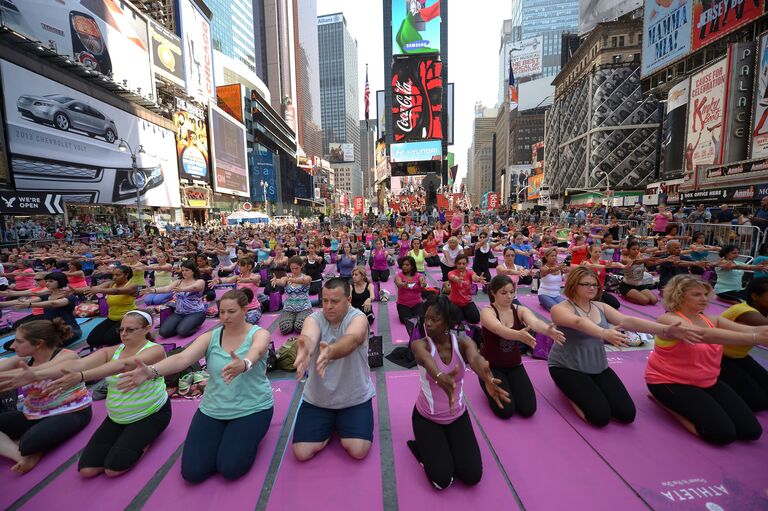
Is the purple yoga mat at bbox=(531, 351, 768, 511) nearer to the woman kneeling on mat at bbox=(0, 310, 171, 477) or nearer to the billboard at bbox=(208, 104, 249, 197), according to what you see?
the woman kneeling on mat at bbox=(0, 310, 171, 477)

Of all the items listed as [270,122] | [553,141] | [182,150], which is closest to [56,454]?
[182,150]

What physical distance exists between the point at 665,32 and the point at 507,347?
44.3m

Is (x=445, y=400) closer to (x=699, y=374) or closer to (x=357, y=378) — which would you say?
(x=357, y=378)

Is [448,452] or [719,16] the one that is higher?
[719,16]

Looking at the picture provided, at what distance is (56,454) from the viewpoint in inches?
133

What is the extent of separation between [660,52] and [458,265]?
42288 mm

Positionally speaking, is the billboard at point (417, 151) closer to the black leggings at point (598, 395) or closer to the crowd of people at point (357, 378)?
the crowd of people at point (357, 378)

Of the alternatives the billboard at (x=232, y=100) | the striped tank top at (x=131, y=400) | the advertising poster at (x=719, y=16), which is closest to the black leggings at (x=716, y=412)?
the striped tank top at (x=131, y=400)

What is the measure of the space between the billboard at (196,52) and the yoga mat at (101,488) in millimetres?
59039

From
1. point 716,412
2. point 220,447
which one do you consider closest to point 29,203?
point 220,447

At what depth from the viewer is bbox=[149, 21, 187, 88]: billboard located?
42531mm

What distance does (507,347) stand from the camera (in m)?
3.85

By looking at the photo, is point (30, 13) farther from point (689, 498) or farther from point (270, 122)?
point (270, 122)

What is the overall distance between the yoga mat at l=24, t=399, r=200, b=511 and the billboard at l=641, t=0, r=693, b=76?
144 ft
